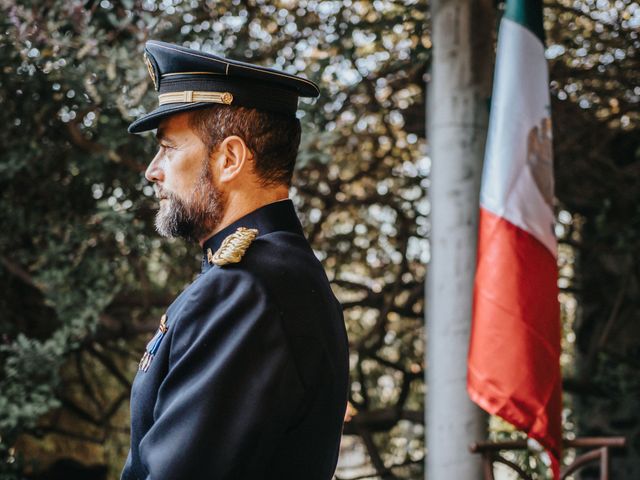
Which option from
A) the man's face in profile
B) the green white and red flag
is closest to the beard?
the man's face in profile

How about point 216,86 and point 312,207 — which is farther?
point 312,207

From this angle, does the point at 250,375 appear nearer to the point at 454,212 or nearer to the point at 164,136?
the point at 164,136

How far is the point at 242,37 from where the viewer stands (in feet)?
13.0

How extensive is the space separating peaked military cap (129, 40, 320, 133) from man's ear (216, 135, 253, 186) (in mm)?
73

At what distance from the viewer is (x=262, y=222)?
1.42 metres

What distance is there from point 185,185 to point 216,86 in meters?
0.18

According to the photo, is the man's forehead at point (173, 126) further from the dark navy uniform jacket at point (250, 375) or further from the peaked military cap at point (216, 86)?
the dark navy uniform jacket at point (250, 375)

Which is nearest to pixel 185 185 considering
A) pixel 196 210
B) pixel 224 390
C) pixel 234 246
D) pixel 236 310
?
pixel 196 210

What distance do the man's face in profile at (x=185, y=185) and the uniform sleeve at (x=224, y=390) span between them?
0.49 feet

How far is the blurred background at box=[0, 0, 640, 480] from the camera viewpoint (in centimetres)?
355

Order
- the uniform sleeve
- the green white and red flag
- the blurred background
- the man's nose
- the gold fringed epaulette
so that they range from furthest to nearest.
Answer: the blurred background
the green white and red flag
the man's nose
the gold fringed epaulette
the uniform sleeve

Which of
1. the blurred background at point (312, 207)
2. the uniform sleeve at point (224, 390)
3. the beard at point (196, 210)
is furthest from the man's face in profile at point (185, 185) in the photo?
the blurred background at point (312, 207)

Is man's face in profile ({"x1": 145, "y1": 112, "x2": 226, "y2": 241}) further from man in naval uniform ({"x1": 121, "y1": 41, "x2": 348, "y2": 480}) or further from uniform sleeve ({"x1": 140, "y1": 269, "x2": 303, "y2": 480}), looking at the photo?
uniform sleeve ({"x1": 140, "y1": 269, "x2": 303, "y2": 480})

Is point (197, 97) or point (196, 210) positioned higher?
point (197, 97)
